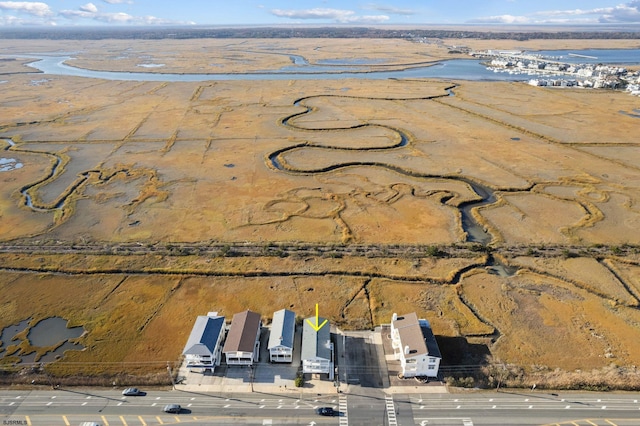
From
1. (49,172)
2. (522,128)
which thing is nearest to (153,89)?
(49,172)

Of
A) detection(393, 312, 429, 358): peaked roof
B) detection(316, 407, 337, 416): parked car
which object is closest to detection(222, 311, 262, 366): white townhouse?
detection(316, 407, 337, 416): parked car

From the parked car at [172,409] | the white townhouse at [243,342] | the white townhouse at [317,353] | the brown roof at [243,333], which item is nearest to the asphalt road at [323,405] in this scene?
the parked car at [172,409]

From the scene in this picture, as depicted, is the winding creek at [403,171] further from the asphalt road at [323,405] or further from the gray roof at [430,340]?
the asphalt road at [323,405]

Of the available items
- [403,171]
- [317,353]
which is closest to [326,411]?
[317,353]

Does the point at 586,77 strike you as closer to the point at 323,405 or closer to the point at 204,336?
the point at 323,405

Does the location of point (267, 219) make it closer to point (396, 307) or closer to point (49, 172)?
point (396, 307)

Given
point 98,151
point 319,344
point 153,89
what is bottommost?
point 319,344
